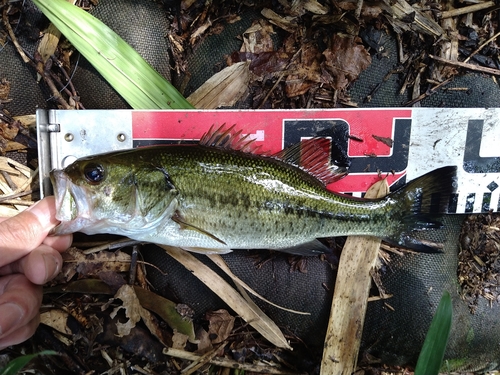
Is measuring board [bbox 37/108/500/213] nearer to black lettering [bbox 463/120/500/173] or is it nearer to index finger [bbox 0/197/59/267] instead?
black lettering [bbox 463/120/500/173]

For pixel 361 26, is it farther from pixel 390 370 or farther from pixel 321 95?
pixel 390 370

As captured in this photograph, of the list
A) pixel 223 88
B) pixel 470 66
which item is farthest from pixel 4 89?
pixel 470 66

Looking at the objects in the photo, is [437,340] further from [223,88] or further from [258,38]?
[258,38]

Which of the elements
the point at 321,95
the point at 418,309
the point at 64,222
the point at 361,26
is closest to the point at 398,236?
the point at 418,309

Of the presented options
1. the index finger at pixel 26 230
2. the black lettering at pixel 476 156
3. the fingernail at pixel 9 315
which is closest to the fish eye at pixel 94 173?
the index finger at pixel 26 230

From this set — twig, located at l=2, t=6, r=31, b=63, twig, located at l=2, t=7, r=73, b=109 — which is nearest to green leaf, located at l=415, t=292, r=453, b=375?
twig, located at l=2, t=7, r=73, b=109

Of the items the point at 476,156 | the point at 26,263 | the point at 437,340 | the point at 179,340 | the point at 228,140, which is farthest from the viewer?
the point at 476,156

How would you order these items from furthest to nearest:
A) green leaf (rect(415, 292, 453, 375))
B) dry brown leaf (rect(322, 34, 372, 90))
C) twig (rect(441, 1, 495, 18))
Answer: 1. twig (rect(441, 1, 495, 18))
2. dry brown leaf (rect(322, 34, 372, 90))
3. green leaf (rect(415, 292, 453, 375))
